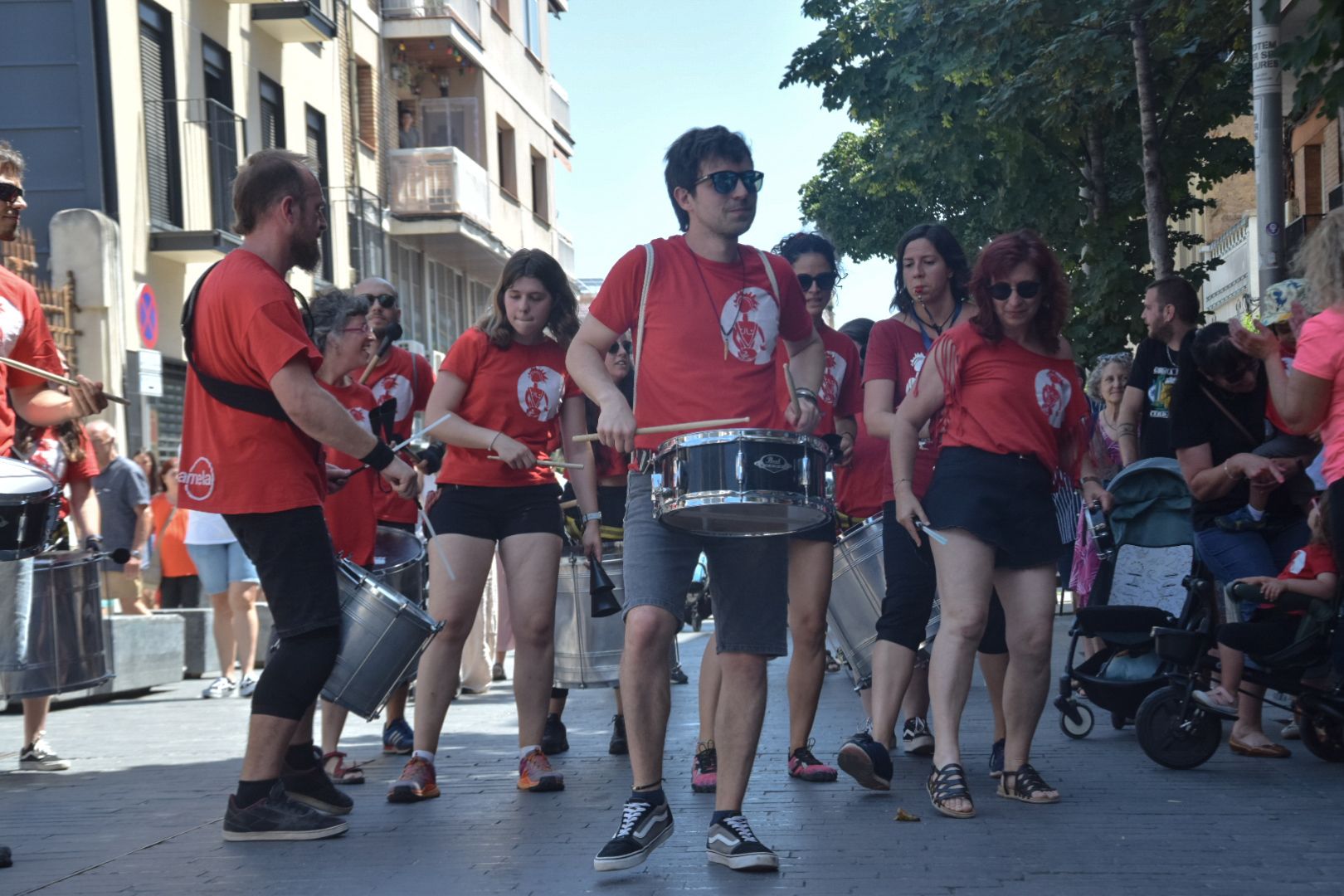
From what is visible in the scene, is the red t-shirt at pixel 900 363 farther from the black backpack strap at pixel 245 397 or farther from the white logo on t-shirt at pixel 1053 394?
the black backpack strap at pixel 245 397

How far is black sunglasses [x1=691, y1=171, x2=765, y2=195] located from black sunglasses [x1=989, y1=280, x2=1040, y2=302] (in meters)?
1.20

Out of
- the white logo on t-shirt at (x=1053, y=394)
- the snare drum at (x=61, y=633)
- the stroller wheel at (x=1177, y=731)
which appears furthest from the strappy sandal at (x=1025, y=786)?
the snare drum at (x=61, y=633)

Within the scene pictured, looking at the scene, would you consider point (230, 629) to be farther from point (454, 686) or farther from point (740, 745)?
point (740, 745)

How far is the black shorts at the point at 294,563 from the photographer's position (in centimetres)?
609

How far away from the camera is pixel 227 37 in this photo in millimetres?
23594

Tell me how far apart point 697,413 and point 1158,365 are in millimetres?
4335

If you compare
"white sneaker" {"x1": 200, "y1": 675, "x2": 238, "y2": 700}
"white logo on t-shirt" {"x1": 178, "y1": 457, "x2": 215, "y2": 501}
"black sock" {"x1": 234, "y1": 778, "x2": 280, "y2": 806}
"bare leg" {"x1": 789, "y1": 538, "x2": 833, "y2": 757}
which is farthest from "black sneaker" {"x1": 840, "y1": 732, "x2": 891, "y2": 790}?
"white sneaker" {"x1": 200, "y1": 675, "x2": 238, "y2": 700}

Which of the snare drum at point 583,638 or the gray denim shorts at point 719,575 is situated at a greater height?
the gray denim shorts at point 719,575

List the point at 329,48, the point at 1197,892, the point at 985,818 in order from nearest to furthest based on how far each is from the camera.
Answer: the point at 1197,892, the point at 985,818, the point at 329,48

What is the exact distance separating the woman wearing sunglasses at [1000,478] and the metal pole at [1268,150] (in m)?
6.55

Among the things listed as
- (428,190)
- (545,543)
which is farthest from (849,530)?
(428,190)

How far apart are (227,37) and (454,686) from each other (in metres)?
18.0

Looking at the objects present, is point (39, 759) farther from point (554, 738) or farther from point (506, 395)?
point (506, 395)

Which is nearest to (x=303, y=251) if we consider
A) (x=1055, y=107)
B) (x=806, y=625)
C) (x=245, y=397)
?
(x=245, y=397)
